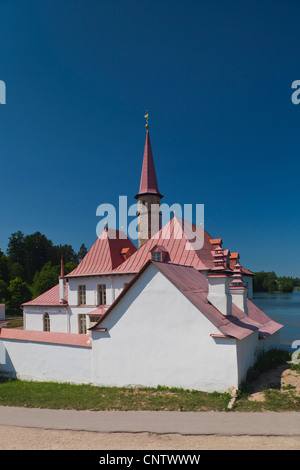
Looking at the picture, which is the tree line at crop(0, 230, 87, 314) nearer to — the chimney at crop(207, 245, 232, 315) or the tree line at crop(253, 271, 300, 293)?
the chimney at crop(207, 245, 232, 315)

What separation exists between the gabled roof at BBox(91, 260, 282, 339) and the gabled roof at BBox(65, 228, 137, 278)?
1161cm

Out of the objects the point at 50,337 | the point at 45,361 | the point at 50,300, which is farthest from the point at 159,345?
the point at 50,300

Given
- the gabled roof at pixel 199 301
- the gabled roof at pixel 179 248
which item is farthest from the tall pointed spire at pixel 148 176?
the gabled roof at pixel 199 301

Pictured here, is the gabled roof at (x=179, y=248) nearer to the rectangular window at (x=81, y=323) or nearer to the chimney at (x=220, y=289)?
the rectangular window at (x=81, y=323)

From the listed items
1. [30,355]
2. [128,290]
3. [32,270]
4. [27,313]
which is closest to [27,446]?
[128,290]

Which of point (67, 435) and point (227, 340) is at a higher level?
point (227, 340)

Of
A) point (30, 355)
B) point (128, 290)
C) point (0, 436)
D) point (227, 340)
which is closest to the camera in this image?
point (0, 436)

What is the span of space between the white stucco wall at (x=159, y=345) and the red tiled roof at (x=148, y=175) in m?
18.9

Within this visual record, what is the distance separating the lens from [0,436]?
8289 mm

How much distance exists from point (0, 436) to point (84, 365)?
469 centimetres

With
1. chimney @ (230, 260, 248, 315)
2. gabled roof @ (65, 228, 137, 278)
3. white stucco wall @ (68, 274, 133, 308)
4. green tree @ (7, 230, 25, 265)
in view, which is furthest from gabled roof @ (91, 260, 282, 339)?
green tree @ (7, 230, 25, 265)

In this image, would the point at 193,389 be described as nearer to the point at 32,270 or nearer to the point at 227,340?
the point at 227,340

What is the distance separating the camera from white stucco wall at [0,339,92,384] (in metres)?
12.9

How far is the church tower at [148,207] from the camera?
30.1 meters
